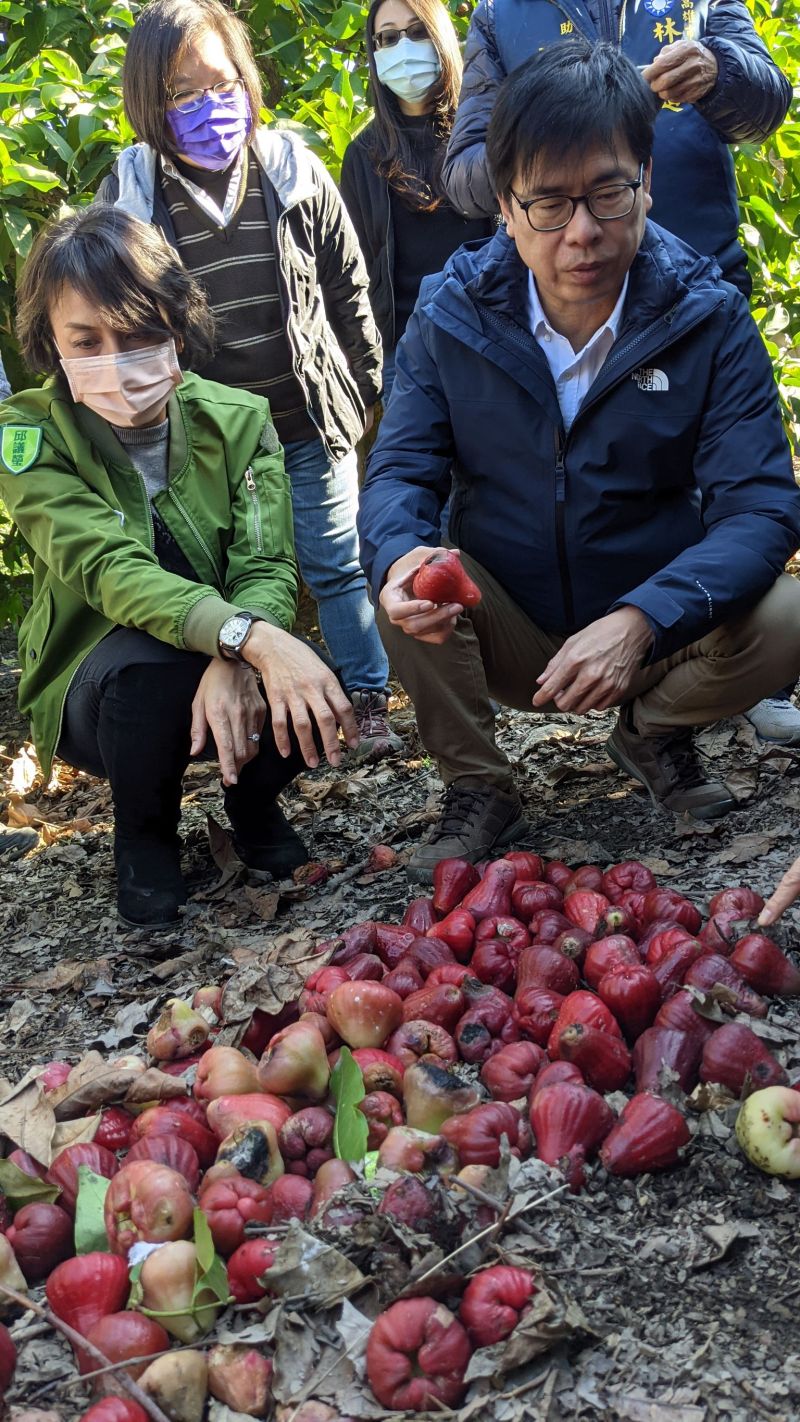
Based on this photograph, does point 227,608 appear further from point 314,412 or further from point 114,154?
point 114,154

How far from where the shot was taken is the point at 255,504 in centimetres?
353

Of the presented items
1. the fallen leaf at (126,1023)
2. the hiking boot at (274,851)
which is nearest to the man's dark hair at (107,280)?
the hiking boot at (274,851)

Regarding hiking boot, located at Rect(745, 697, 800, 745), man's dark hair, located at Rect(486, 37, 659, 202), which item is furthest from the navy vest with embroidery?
hiking boot, located at Rect(745, 697, 800, 745)

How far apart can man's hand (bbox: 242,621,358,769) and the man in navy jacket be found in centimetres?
24

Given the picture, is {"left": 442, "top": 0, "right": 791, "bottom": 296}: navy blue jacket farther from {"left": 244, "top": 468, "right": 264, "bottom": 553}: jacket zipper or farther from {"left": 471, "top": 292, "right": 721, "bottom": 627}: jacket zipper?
{"left": 244, "top": 468, "right": 264, "bottom": 553}: jacket zipper

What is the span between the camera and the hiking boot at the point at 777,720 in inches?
160

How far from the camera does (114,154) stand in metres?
4.73

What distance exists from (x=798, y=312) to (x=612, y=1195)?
4404 mm

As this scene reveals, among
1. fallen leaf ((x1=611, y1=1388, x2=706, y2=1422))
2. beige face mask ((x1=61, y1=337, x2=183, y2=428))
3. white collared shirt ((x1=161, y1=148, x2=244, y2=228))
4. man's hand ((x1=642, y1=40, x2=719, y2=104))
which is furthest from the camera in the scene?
white collared shirt ((x1=161, y1=148, x2=244, y2=228))

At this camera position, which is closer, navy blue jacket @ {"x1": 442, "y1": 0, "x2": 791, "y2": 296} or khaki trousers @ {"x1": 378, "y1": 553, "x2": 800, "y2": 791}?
khaki trousers @ {"x1": 378, "y1": 553, "x2": 800, "y2": 791}

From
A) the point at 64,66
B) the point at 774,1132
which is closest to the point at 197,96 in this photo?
the point at 64,66

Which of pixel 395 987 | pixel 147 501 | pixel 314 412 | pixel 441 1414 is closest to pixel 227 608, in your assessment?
pixel 147 501

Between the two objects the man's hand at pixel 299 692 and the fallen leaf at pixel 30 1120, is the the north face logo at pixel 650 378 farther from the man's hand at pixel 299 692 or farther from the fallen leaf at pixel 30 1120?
the fallen leaf at pixel 30 1120

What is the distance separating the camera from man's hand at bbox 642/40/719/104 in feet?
11.0
